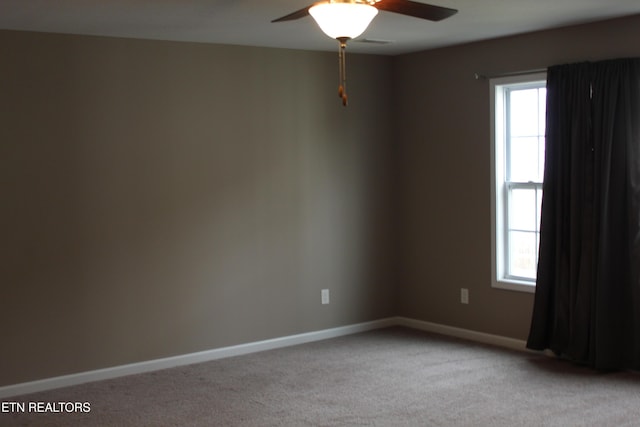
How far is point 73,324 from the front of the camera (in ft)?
16.8

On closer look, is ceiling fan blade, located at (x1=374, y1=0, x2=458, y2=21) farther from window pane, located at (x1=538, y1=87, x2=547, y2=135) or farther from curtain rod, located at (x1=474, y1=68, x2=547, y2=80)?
window pane, located at (x1=538, y1=87, x2=547, y2=135)

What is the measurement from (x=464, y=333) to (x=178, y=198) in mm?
2517

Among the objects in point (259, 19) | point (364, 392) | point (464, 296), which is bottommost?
point (364, 392)

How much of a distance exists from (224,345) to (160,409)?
49.3 inches

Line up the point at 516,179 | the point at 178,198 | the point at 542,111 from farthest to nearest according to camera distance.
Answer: the point at 516,179 → the point at 542,111 → the point at 178,198

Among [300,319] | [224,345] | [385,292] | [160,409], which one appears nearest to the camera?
[160,409]

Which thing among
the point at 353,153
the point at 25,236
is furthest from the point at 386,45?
the point at 25,236

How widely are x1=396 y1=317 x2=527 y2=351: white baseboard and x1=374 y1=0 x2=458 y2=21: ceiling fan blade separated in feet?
10.3

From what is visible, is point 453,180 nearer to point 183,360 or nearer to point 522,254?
point 522,254

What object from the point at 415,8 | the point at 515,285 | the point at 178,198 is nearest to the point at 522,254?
the point at 515,285

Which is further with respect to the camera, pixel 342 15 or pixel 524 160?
pixel 524 160

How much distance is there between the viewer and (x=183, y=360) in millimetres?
5570

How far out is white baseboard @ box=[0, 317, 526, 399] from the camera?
4.99 meters

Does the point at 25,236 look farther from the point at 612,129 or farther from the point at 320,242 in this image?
the point at 612,129
